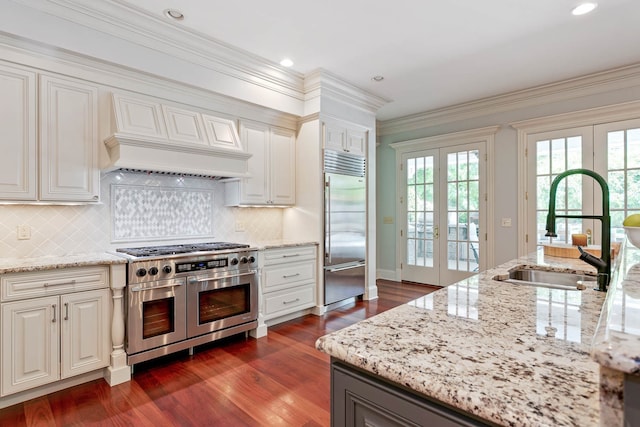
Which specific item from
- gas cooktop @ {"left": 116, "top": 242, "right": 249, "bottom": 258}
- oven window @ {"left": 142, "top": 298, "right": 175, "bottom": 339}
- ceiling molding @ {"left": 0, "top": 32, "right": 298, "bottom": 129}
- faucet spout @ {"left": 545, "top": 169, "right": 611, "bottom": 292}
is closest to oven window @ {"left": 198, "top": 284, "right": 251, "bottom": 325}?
oven window @ {"left": 142, "top": 298, "right": 175, "bottom": 339}

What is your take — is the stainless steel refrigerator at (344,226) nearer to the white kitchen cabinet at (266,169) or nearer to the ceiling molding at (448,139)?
the white kitchen cabinet at (266,169)

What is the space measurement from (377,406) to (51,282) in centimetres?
239

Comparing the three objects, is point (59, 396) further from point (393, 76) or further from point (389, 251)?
point (389, 251)

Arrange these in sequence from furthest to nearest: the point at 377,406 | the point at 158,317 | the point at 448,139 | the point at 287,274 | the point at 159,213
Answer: the point at 448,139 → the point at 287,274 → the point at 159,213 → the point at 158,317 → the point at 377,406

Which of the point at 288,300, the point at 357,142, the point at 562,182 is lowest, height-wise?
the point at 288,300

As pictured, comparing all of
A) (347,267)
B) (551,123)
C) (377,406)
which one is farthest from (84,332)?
(551,123)

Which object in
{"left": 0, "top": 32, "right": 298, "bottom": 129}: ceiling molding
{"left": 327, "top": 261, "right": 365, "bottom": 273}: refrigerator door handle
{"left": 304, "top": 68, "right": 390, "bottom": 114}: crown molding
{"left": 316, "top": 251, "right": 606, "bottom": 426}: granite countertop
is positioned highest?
{"left": 304, "top": 68, "right": 390, "bottom": 114}: crown molding

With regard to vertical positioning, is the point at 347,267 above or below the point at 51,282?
below

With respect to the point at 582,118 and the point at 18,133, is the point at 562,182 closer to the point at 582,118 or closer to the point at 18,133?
the point at 582,118

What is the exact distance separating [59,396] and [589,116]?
5859 mm

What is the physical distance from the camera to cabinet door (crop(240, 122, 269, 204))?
3.79m

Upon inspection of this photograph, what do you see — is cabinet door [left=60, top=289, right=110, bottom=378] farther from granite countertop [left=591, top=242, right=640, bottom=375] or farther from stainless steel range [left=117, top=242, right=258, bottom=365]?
granite countertop [left=591, top=242, right=640, bottom=375]

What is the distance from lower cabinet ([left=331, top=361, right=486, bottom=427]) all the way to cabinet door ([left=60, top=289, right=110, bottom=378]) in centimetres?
224

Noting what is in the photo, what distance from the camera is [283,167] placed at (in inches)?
165
